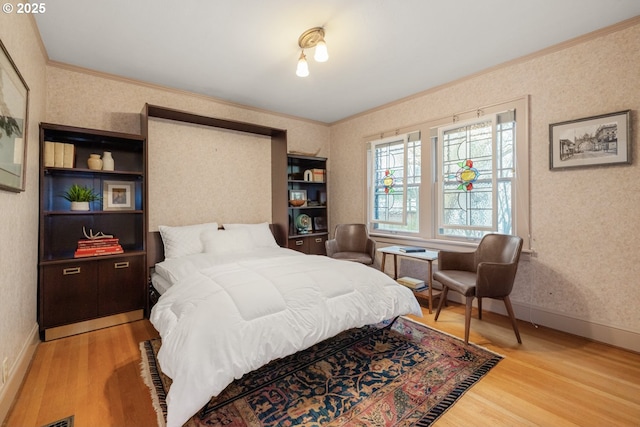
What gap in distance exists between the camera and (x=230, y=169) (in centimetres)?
393

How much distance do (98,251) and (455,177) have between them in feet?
12.6

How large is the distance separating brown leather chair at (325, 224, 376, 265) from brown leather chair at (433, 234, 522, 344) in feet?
3.64

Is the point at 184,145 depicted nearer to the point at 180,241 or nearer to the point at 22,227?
the point at 180,241

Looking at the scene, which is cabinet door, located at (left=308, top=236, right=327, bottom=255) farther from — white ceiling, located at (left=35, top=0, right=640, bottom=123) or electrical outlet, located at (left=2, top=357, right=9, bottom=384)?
electrical outlet, located at (left=2, top=357, right=9, bottom=384)

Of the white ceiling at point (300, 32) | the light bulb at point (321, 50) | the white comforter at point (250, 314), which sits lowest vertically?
the white comforter at point (250, 314)

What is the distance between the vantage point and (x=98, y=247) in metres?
2.77

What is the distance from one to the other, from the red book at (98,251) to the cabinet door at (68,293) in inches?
3.3

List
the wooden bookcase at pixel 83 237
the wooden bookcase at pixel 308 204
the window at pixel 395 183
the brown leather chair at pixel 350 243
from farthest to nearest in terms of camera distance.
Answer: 1. the wooden bookcase at pixel 308 204
2. the brown leather chair at pixel 350 243
3. the window at pixel 395 183
4. the wooden bookcase at pixel 83 237

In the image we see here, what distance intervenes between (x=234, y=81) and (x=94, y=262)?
2.37 meters

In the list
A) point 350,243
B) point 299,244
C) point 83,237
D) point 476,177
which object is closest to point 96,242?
point 83,237

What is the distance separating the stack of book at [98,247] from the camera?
8.79 ft

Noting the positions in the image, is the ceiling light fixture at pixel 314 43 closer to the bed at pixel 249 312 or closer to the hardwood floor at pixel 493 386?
the bed at pixel 249 312

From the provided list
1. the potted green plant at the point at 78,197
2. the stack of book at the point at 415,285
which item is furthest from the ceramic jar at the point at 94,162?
the stack of book at the point at 415,285

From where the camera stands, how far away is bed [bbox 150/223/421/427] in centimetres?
144
